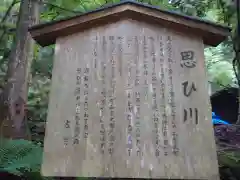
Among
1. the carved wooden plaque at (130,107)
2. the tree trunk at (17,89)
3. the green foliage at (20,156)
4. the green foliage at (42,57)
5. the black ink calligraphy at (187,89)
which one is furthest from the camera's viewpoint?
the tree trunk at (17,89)

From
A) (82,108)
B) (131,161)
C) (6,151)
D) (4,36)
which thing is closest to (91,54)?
(82,108)

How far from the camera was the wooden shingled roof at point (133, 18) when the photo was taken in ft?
8.69

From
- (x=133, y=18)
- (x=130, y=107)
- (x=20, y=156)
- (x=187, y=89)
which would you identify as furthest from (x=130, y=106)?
(x=20, y=156)

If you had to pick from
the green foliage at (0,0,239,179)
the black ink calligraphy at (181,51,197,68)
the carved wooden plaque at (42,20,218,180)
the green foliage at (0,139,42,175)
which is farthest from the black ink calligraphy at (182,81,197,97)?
the green foliage at (0,139,42,175)

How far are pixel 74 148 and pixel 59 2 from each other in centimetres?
294

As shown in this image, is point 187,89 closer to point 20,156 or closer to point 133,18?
point 133,18

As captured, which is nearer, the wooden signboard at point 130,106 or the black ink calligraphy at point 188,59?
the wooden signboard at point 130,106

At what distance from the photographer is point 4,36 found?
→ 17.2ft

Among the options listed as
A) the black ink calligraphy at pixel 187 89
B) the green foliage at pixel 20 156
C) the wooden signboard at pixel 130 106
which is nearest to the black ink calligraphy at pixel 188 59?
the wooden signboard at pixel 130 106

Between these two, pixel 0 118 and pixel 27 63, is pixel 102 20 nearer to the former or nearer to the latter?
pixel 27 63

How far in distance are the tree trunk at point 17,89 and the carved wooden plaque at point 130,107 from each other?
1098 millimetres

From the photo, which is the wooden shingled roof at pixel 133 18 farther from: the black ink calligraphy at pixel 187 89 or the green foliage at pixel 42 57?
the green foliage at pixel 42 57

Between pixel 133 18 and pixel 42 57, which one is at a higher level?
pixel 42 57

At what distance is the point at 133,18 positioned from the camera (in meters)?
2.79
